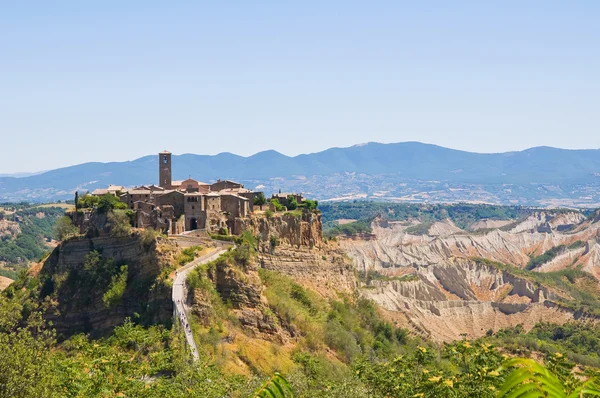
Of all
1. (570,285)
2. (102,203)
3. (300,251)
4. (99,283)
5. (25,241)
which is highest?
(102,203)

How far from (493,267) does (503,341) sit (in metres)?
50.1

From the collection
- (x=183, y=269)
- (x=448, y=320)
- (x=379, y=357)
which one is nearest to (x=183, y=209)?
(x=183, y=269)

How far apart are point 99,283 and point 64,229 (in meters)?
7.33

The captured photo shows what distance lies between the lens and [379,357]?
55938 mm

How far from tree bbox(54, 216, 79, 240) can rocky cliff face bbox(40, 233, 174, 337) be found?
3.09ft

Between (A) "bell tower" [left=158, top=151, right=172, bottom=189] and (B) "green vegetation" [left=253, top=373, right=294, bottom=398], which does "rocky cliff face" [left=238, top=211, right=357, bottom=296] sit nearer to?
(A) "bell tower" [left=158, top=151, right=172, bottom=189]

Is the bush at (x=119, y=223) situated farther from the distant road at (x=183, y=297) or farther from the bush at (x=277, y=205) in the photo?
the bush at (x=277, y=205)

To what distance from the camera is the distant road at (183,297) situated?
41.3 m

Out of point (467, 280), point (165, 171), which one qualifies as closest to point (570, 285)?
point (467, 280)

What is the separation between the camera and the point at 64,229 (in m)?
56.8

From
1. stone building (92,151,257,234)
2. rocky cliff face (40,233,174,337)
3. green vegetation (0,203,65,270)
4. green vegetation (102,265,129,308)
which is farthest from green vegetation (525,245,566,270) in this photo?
green vegetation (102,265,129,308)

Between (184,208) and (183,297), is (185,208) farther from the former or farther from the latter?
(183,297)

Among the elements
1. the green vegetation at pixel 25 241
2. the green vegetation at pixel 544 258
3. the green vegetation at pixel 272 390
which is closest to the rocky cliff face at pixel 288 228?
the green vegetation at pixel 272 390

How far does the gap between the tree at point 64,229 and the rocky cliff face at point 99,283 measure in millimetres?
942
